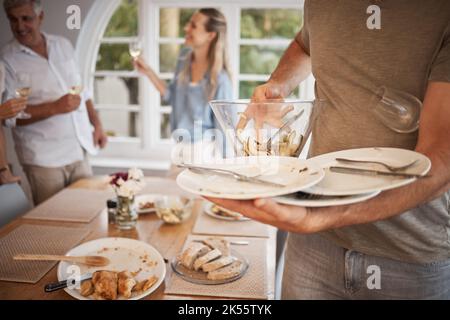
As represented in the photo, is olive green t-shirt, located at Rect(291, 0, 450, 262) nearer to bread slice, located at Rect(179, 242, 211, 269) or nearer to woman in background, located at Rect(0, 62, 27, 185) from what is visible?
bread slice, located at Rect(179, 242, 211, 269)

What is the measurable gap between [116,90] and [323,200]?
1.78m

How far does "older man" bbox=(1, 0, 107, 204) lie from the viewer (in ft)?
3.34

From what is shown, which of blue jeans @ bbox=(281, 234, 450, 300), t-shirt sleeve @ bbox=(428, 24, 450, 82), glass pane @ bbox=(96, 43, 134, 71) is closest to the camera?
t-shirt sleeve @ bbox=(428, 24, 450, 82)

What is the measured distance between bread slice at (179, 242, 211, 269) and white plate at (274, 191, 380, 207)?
1.49 ft

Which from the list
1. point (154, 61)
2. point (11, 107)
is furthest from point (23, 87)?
point (154, 61)

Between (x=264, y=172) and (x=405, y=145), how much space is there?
0.34 m

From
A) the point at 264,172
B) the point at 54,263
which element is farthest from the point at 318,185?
the point at 54,263

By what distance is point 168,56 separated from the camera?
2.42 m

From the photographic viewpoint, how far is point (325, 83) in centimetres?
86

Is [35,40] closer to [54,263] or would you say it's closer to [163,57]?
[54,263]

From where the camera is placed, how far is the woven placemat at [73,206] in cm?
131

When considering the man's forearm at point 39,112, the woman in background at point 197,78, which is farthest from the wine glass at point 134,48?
the man's forearm at point 39,112

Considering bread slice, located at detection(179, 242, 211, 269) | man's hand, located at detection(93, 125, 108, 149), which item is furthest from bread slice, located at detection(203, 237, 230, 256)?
man's hand, located at detection(93, 125, 108, 149)

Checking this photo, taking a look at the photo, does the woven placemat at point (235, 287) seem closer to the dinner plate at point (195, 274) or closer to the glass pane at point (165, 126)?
the dinner plate at point (195, 274)
